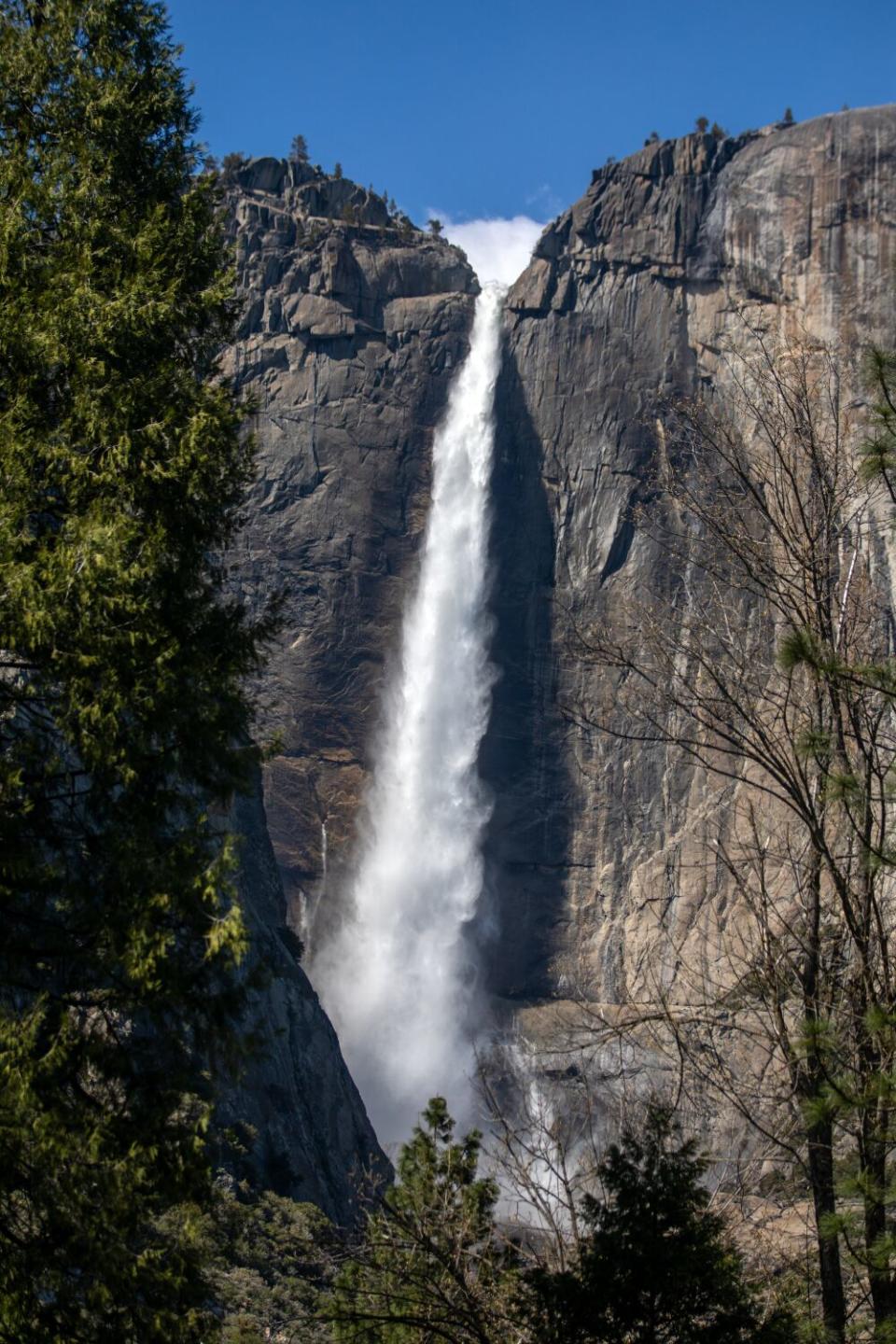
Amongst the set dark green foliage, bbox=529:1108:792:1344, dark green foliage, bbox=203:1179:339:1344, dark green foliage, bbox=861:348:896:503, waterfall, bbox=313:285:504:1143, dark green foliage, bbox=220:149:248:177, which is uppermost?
dark green foliage, bbox=220:149:248:177

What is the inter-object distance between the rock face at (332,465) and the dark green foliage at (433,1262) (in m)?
38.6

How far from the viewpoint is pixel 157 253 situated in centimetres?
934

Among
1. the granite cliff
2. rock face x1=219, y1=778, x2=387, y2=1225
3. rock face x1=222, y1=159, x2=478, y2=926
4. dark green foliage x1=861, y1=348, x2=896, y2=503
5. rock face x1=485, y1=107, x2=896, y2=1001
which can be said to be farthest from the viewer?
rock face x1=222, y1=159, x2=478, y2=926

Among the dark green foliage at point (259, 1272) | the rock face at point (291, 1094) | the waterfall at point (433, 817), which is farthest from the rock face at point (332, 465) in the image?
the dark green foliage at point (259, 1272)

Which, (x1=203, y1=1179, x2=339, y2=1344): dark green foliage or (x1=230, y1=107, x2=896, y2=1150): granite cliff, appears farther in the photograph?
(x1=230, y1=107, x2=896, y2=1150): granite cliff

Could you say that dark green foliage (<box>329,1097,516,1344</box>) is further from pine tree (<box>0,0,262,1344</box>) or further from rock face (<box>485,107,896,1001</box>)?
rock face (<box>485,107,896,1001</box>)

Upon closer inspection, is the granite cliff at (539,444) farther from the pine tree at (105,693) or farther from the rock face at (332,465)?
the pine tree at (105,693)

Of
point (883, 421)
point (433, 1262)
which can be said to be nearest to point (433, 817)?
point (433, 1262)

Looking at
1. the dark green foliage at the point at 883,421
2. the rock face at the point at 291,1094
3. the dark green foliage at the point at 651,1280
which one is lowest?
the dark green foliage at the point at 651,1280

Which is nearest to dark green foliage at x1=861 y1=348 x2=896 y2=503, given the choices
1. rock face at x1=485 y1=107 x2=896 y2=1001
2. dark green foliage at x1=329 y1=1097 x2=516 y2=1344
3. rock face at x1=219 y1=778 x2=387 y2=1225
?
dark green foliage at x1=329 y1=1097 x2=516 y2=1344

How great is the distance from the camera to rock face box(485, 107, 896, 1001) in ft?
159

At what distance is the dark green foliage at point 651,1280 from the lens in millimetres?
7824

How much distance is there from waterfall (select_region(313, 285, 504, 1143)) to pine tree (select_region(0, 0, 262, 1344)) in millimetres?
40933

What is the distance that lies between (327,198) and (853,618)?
175ft
